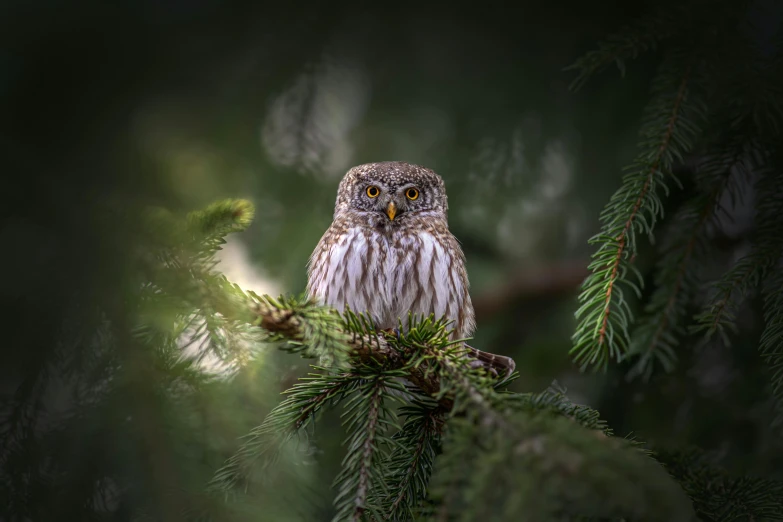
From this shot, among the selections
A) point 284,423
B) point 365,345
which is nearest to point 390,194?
point 365,345

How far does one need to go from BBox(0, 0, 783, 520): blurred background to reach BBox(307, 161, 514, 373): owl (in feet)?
1.32

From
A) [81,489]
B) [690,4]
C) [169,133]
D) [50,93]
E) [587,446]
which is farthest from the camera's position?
[169,133]

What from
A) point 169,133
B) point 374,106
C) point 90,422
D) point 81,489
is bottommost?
point 81,489

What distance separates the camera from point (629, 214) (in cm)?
206

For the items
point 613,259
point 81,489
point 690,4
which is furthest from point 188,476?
point 690,4

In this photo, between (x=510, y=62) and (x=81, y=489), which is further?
(x=510, y=62)

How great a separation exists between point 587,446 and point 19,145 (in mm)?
1503

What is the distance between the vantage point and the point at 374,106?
3551 millimetres

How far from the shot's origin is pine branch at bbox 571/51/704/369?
1.93m

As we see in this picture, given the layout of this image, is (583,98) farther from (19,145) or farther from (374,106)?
(19,145)

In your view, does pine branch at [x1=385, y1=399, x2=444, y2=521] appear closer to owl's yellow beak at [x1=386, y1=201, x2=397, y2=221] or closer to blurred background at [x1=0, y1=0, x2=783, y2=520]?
blurred background at [x1=0, y1=0, x2=783, y2=520]

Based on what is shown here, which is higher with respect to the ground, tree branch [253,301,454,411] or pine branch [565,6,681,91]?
pine branch [565,6,681,91]

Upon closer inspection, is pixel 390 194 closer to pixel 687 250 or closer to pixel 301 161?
pixel 301 161

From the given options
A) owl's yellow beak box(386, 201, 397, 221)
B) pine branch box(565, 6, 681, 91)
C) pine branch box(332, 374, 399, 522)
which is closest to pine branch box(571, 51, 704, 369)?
pine branch box(565, 6, 681, 91)
